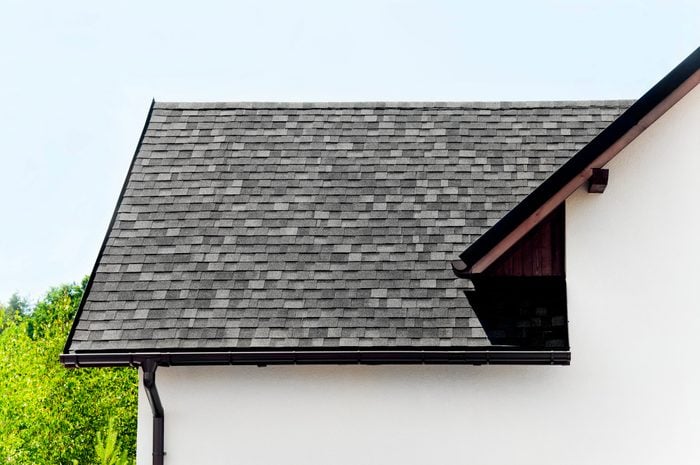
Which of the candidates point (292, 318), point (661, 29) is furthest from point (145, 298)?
point (661, 29)

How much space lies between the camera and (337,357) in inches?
391

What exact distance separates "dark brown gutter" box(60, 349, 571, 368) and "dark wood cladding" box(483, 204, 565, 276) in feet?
3.33

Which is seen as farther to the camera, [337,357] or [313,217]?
[313,217]

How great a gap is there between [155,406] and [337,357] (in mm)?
1923

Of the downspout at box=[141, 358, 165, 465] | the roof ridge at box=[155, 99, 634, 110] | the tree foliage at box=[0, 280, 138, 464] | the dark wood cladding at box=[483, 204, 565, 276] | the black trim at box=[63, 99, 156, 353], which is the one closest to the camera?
the downspout at box=[141, 358, 165, 465]

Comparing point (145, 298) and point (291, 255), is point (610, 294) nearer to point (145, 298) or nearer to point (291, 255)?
point (291, 255)

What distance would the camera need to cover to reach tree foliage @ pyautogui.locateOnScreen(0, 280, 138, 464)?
30266 mm

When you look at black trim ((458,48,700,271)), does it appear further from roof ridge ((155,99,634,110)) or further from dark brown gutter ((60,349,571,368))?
roof ridge ((155,99,634,110))

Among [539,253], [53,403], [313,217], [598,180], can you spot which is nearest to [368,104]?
[313,217]


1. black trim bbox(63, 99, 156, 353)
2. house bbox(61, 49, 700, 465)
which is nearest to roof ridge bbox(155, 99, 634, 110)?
black trim bbox(63, 99, 156, 353)

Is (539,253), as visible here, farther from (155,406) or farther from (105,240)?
(105,240)

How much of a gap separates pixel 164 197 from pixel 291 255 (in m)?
1.92

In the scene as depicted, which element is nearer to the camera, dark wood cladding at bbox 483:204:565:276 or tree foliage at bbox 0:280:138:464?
dark wood cladding at bbox 483:204:565:276

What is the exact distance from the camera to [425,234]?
11.2 metres
